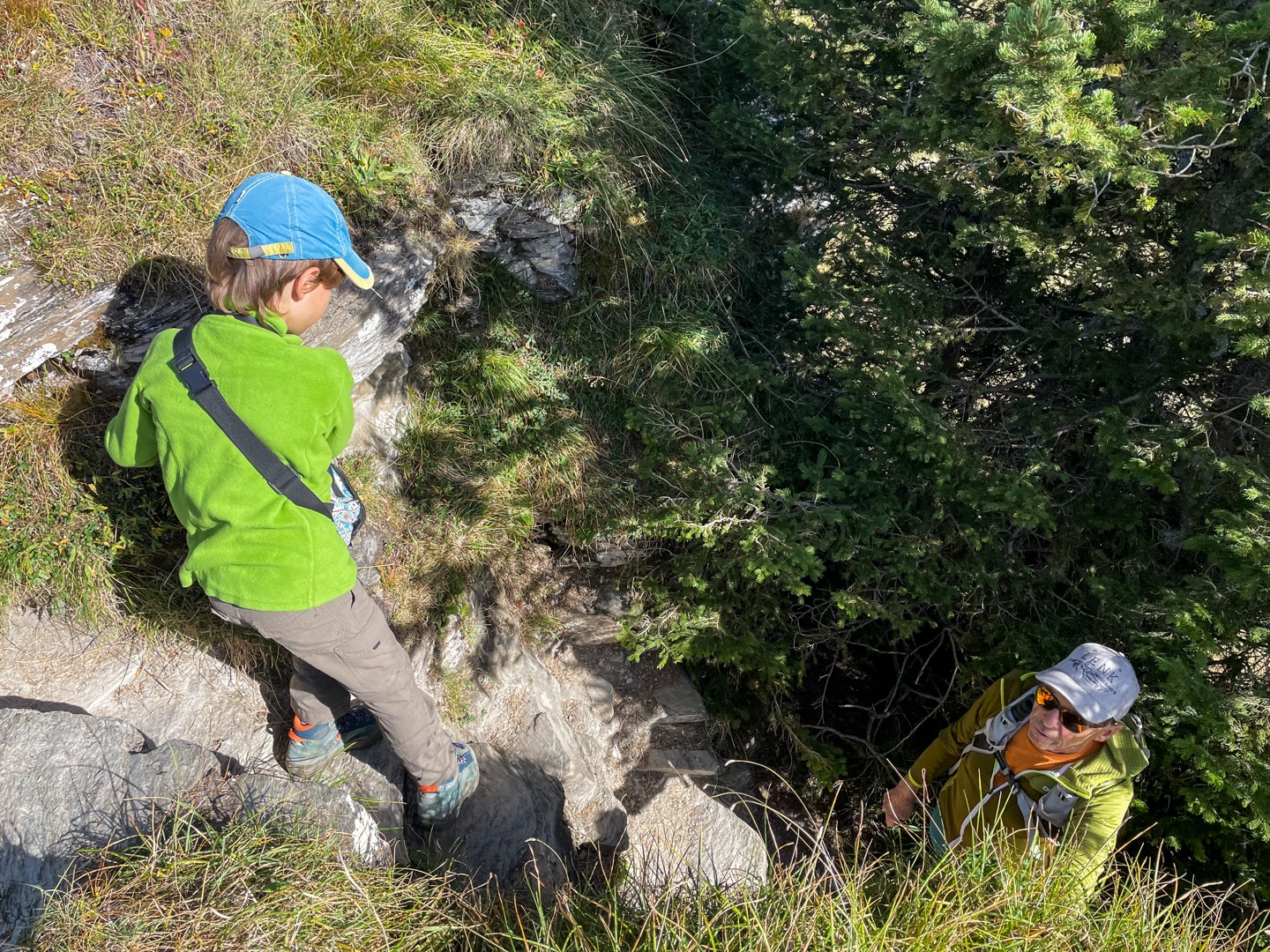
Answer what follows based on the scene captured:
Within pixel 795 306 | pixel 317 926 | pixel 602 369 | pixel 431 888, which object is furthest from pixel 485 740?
pixel 795 306

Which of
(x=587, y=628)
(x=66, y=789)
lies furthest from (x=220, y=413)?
(x=587, y=628)

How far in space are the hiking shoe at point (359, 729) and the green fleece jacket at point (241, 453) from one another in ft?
4.06

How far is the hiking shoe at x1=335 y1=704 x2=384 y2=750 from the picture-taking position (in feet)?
12.4

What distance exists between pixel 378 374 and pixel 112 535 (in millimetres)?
1646

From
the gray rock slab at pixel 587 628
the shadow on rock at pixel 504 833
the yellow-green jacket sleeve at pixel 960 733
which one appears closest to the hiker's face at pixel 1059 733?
the yellow-green jacket sleeve at pixel 960 733

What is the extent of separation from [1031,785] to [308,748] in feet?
10.3

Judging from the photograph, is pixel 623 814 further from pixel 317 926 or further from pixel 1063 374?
pixel 1063 374

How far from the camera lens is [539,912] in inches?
100

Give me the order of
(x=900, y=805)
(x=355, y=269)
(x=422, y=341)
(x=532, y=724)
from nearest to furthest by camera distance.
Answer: (x=355, y=269) < (x=900, y=805) < (x=532, y=724) < (x=422, y=341)

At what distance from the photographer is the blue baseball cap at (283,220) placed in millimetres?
2602

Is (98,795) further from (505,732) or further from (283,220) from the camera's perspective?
(283,220)

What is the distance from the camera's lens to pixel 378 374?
464 centimetres

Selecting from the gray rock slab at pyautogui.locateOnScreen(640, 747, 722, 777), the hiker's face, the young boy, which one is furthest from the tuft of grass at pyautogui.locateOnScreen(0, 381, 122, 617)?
the hiker's face

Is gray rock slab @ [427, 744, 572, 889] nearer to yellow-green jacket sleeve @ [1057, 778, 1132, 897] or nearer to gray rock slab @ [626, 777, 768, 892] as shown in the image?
gray rock slab @ [626, 777, 768, 892]
